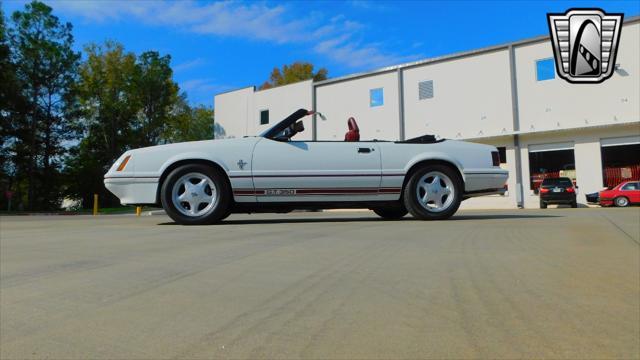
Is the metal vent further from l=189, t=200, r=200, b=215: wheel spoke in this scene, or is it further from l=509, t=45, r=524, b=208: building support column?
l=189, t=200, r=200, b=215: wheel spoke

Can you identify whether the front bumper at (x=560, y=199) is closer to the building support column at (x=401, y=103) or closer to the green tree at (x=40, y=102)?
the building support column at (x=401, y=103)

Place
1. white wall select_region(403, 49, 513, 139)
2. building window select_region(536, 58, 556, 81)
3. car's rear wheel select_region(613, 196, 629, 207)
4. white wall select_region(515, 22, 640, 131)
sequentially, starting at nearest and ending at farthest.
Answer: car's rear wheel select_region(613, 196, 629, 207)
white wall select_region(515, 22, 640, 131)
building window select_region(536, 58, 556, 81)
white wall select_region(403, 49, 513, 139)

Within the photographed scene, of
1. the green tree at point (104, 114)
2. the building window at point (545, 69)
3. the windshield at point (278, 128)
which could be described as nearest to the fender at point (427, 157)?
the windshield at point (278, 128)

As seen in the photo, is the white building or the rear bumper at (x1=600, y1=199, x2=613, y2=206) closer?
the rear bumper at (x1=600, y1=199, x2=613, y2=206)

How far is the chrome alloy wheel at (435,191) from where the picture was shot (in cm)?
593

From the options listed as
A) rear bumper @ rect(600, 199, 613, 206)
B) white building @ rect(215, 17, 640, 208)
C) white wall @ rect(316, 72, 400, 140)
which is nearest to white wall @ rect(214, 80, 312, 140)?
white wall @ rect(316, 72, 400, 140)

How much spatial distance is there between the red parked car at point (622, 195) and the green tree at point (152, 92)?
40.5 meters

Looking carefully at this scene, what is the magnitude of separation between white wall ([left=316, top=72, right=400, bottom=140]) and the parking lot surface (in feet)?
83.9

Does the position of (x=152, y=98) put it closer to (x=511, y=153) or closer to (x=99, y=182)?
(x=99, y=182)

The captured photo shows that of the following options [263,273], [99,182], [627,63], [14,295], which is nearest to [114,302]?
[14,295]

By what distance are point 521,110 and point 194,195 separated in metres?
21.8

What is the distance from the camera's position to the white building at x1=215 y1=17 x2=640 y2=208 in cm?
2161

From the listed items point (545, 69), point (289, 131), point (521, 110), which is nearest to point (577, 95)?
point (545, 69)

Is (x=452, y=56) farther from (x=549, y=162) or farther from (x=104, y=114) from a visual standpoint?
(x=104, y=114)
